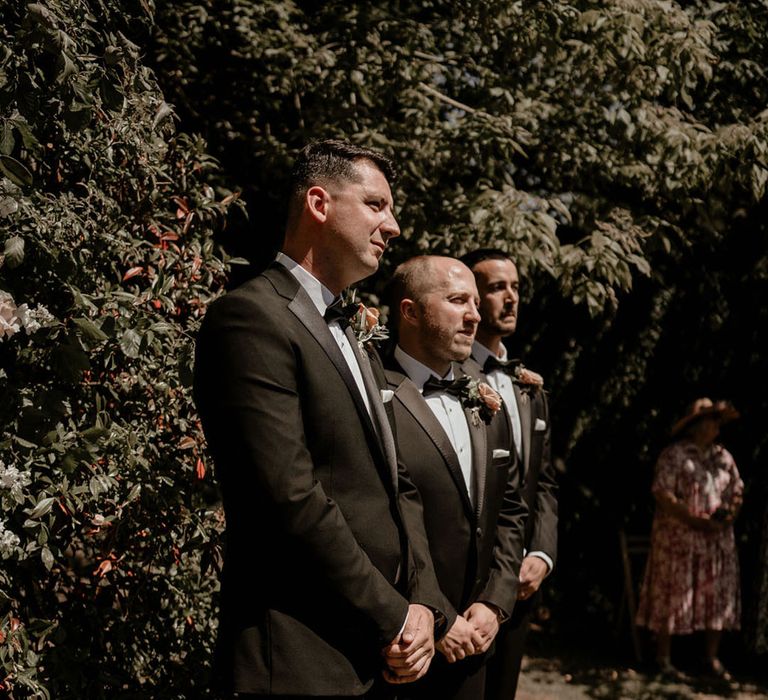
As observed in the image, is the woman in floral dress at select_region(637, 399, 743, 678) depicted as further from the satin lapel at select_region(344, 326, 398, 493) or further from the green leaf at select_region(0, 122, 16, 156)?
the green leaf at select_region(0, 122, 16, 156)

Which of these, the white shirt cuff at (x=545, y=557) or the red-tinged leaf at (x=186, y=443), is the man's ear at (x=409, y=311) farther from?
the white shirt cuff at (x=545, y=557)

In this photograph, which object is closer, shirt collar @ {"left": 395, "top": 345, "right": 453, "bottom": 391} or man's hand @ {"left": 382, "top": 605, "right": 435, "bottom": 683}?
man's hand @ {"left": 382, "top": 605, "right": 435, "bottom": 683}

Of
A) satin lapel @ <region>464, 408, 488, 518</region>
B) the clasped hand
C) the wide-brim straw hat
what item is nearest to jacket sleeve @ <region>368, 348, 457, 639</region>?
the clasped hand

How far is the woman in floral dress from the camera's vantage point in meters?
6.71

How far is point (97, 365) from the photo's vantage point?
3.17m

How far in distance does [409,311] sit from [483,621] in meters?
1.11

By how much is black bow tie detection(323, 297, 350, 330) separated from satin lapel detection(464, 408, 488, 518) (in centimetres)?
88

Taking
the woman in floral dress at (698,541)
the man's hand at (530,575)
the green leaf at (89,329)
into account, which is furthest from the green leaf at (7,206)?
the woman in floral dress at (698,541)

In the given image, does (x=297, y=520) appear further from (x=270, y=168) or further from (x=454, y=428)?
(x=270, y=168)

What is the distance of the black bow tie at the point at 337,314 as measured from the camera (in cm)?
229

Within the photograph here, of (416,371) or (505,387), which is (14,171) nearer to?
(416,371)

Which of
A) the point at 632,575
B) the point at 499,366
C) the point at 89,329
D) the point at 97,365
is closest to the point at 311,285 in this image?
the point at 89,329

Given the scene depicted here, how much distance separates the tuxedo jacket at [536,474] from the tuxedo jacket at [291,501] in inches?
65.1

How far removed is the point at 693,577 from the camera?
267 inches
